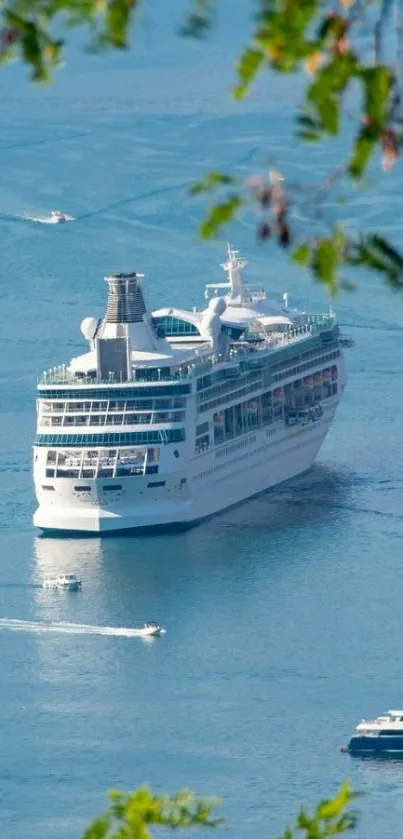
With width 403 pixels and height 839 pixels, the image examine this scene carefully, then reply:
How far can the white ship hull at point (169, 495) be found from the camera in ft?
127

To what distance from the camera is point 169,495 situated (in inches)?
1549

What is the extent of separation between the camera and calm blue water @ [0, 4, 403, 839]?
24.7m

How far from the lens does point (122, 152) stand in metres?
76.2

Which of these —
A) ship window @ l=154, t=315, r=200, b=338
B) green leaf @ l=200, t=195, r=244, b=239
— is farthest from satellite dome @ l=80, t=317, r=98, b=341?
green leaf @ l=200, t=195, r=244, b=239

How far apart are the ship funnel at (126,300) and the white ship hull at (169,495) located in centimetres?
250

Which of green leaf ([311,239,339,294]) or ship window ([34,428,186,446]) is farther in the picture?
ship window ([34,428,186,446])

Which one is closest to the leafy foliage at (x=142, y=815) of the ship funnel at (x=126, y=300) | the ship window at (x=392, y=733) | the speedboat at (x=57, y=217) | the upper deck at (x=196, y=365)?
the ship window at (x=392, y=733)

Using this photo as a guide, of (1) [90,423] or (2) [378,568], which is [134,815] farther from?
(1) [90,423]

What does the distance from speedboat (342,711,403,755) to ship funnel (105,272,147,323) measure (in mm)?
16164

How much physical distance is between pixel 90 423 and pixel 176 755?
14960mm

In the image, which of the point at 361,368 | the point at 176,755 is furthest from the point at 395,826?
the point at 361,368

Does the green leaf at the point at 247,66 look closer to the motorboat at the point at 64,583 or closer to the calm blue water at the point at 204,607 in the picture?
the calm blue water at the point at 204,607

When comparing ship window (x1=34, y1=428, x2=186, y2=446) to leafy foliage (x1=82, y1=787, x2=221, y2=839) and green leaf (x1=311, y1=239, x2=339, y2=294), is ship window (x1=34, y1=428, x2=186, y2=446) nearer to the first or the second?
leafy foliage (x1=82, y1=787, x2=221, y2=839)

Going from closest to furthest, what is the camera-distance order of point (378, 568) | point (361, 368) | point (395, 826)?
point (395, 826), point (378, 568), point (361, 368)
